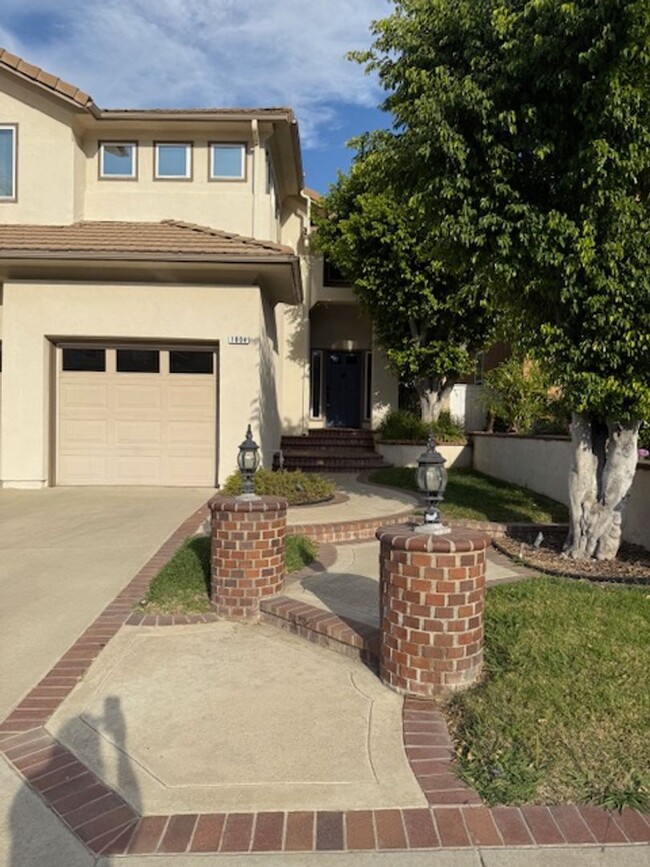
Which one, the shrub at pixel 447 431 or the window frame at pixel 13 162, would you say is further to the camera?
the shrub at pixel 447 431

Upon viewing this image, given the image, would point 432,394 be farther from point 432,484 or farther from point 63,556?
point 432,484

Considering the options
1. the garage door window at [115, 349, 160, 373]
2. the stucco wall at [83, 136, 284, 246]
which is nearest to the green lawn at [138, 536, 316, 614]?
the garage door window at [115, 349, 160, 373]

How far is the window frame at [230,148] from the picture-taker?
12.0 metres

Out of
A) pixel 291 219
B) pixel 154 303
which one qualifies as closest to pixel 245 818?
pixel 154 303

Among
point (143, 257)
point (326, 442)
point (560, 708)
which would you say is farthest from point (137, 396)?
point (560, 708)

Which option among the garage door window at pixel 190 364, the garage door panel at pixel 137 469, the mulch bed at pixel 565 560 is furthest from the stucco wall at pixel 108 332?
the mulch bed at pixel 565 560

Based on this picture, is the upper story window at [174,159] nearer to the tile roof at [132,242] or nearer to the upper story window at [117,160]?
the upper story window at [117,160]

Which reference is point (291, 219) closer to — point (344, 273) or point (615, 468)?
point (344, 273)

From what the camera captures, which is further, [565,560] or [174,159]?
[174,159]

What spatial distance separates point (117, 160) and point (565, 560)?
11.2 meters

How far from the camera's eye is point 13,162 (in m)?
11.4

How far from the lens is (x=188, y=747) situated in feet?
9.60

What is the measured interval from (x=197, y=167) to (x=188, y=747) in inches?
459

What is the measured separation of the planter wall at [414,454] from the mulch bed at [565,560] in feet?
20.6
